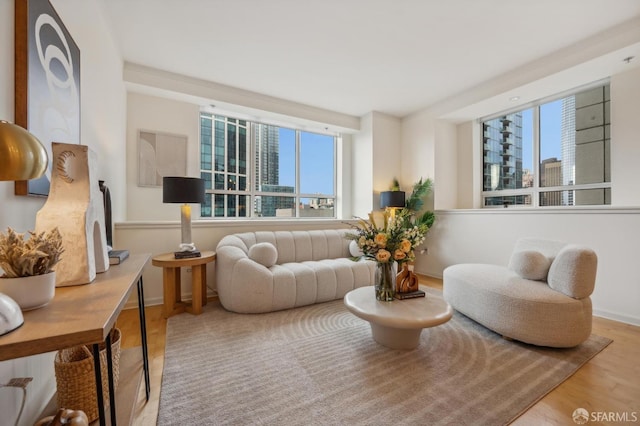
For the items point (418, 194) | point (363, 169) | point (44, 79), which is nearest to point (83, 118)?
point (44, 79)

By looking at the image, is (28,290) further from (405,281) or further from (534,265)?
(534,265)

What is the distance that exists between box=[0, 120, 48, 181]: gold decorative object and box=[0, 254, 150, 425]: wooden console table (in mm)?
353

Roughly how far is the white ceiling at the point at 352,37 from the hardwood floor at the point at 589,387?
2752 millimetres

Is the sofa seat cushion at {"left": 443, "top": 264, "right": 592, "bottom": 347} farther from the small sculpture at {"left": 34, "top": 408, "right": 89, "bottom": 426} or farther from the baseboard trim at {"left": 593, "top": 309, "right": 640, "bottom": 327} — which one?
the small sculpture at {"left": 34, "top": 408, "right": 89, "bottom": 426}

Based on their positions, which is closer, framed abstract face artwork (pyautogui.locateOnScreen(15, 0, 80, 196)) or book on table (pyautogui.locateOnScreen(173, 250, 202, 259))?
framed abstract face artwork (pyautogui.locateOnScreen(15, 0, 80, 196))

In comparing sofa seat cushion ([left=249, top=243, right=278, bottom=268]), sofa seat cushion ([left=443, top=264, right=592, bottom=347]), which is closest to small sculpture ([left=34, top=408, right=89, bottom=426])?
sofa seat cushion ([left=249, top=243, right=278, bottom=268])

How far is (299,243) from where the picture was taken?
3549mm

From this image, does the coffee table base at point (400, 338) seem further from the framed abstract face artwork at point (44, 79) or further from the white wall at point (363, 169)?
the white wall at point (363, 169)

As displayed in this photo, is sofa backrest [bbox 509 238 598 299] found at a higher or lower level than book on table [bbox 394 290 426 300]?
higher

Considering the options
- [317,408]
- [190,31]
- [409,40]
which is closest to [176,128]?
[190,31]

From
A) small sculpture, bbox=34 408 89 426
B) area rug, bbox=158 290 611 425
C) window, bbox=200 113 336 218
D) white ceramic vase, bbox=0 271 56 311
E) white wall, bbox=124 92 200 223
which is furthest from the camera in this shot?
window, bbox=200 113 336 218

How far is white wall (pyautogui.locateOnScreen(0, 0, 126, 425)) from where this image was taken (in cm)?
102

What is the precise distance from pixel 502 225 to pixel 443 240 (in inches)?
35.1

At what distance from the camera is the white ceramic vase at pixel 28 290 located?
712 mm
